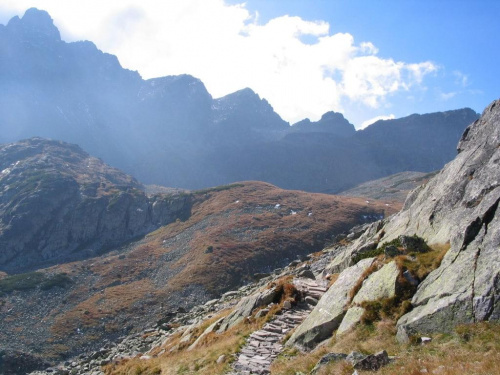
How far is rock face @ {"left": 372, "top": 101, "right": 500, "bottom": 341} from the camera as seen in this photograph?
12477 millimetres

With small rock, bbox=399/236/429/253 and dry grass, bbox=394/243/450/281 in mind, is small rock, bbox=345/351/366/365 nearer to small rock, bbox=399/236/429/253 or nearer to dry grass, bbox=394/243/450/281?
dry grass, bbox=394/243/450/281

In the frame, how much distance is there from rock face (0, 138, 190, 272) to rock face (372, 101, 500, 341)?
105260mm

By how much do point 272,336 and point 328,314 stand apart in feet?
12.0

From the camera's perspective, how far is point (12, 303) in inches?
2689

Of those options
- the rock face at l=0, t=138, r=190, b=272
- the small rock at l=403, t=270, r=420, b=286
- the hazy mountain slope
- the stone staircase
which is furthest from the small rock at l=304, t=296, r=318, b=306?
the rock face at l=0, t=138, r=190, b=272

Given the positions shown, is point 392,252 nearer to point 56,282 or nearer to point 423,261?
point 423,261

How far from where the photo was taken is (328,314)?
17.9 meters

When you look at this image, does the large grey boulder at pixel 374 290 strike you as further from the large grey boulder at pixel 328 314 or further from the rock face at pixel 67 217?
the rock face at pixel 67 217

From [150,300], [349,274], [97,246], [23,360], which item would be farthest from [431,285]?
[97,246]

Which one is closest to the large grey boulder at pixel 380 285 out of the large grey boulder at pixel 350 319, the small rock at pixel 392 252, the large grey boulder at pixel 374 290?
the large grey boulder at pixel 374 290

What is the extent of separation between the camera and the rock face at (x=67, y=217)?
4818 inches

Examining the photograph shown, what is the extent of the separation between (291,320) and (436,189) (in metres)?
12.9

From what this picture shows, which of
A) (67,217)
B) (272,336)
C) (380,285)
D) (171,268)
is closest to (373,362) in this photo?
(380,285)

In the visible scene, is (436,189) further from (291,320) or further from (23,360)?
(23,360)
